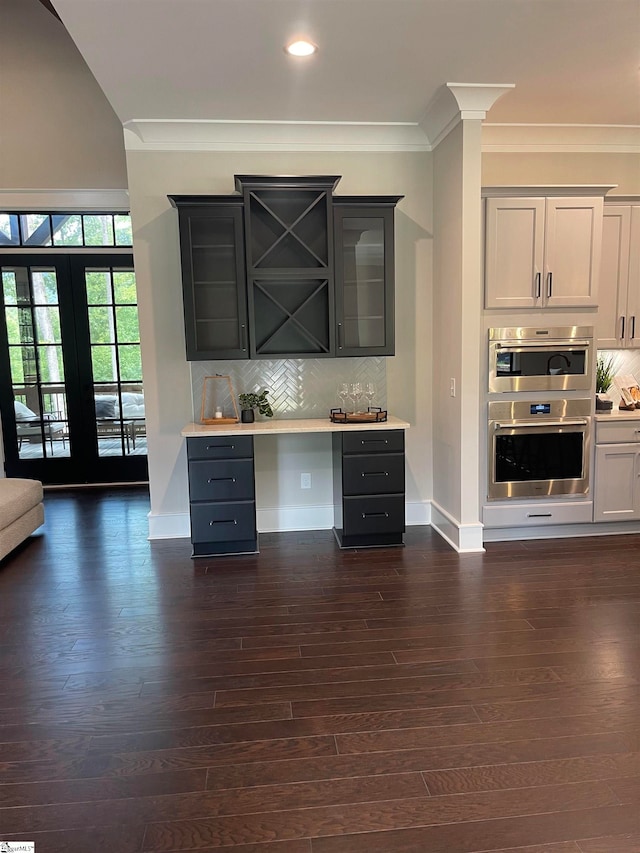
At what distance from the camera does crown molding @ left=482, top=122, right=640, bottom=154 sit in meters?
4.30

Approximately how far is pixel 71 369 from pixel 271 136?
3.21m

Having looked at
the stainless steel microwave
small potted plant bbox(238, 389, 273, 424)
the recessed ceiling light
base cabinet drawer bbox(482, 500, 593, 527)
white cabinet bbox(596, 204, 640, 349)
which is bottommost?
base cabinet drawer bbox(482, 500, 593, 527)

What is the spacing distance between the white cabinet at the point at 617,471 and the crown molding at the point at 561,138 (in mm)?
2090

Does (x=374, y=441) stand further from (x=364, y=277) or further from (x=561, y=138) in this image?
(x=561, y=138)

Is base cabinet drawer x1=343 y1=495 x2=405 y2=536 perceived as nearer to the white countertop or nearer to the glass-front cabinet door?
the white countertop

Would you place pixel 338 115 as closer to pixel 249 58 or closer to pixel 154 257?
pixel 249 58

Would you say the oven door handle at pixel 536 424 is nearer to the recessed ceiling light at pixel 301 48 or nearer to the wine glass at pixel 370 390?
the wine glass at pixel 370 390

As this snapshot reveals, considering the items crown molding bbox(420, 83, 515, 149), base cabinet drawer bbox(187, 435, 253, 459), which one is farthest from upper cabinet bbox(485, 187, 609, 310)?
base cabinet drawer bbox(187, 435, 253, 459)

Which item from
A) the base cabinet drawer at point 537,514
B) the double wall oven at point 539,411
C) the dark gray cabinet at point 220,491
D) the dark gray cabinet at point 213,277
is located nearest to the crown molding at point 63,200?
the dark gray cabinet at point 213,277

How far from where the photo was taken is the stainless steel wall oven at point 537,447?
4.04m

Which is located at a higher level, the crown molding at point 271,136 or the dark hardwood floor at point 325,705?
the crown molding at point 271,136

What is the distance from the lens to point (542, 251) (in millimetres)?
3959

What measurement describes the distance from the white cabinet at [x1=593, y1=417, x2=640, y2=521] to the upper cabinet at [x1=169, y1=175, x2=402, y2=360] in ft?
5.41

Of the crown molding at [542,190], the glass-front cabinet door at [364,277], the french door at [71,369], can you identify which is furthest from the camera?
the french door at [71,369]
